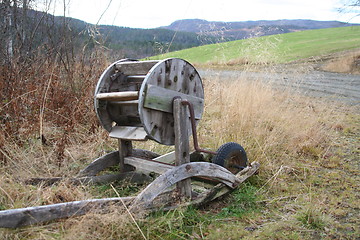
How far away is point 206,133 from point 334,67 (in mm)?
15568

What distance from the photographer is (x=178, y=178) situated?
10.6 ft

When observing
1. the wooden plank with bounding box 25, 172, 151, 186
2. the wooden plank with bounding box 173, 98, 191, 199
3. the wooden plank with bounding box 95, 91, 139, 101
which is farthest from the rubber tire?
the wooden plank with bounding box 95, 91, 139, 101

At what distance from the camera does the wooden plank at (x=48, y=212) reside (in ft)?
7.89

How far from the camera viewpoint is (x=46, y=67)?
5.85 metres

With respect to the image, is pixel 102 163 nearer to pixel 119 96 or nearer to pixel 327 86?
pixel 119 96

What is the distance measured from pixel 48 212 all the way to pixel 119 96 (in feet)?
4.27

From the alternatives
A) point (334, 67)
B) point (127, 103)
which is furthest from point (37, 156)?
point (334, 67)

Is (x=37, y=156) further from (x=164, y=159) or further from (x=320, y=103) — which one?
(x=320, y=103)

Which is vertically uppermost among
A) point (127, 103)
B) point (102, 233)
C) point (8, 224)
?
point (127, 103)

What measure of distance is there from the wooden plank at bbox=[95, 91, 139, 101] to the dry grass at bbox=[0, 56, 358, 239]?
3.07 feet

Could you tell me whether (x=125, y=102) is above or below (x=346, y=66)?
above

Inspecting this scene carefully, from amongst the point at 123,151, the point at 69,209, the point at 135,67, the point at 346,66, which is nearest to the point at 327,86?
the point at 346,66

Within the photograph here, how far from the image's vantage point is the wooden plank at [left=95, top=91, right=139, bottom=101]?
10.7 feet

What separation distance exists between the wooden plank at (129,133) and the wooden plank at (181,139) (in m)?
0.34
